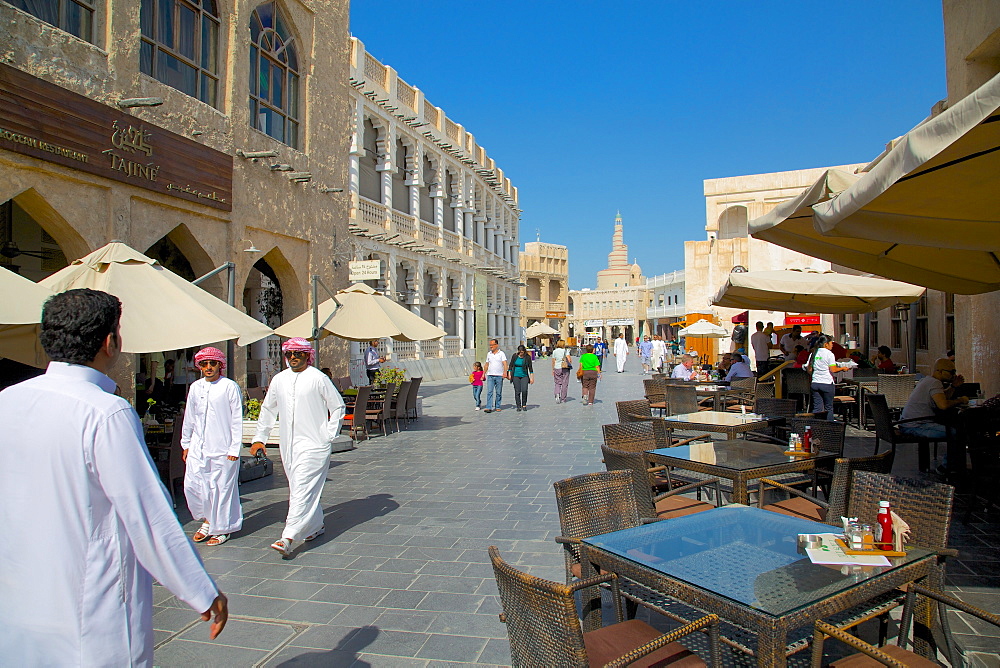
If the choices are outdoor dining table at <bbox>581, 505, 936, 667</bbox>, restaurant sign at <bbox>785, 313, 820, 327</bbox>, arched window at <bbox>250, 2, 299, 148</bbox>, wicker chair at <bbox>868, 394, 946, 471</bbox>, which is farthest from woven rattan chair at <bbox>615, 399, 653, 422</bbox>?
restaurant sign at <bbox>785, 313, 820, 327</bbox>

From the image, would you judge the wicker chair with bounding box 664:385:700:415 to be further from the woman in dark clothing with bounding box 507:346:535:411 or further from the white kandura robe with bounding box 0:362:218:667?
the white kandura robe with bounding box 0:362:218:667

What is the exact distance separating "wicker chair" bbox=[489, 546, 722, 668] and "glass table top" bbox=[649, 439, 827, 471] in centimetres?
229

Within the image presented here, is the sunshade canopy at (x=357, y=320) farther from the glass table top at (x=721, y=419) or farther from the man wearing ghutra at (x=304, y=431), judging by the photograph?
the glass table top at (x=721, y=419)

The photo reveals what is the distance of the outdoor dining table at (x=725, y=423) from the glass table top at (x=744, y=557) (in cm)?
295

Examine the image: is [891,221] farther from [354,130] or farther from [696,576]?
[354,130]

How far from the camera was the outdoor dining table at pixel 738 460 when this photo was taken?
14.8 feet

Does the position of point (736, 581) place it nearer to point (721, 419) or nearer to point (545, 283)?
point (721, 419)

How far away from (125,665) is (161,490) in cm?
51

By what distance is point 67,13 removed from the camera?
27.0ft

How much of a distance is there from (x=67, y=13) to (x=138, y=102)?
1232mm

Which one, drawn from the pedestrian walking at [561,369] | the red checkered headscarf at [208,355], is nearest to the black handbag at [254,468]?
the red checkered headscarf at [208,355]

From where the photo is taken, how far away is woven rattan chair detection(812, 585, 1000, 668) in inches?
87.2

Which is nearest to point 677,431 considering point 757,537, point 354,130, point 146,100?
point 757,537

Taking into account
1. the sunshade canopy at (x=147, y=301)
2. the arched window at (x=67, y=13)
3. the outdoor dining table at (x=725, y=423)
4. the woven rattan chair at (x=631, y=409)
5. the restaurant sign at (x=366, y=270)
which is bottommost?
the outdoor dining table at (x=725, y=423)
